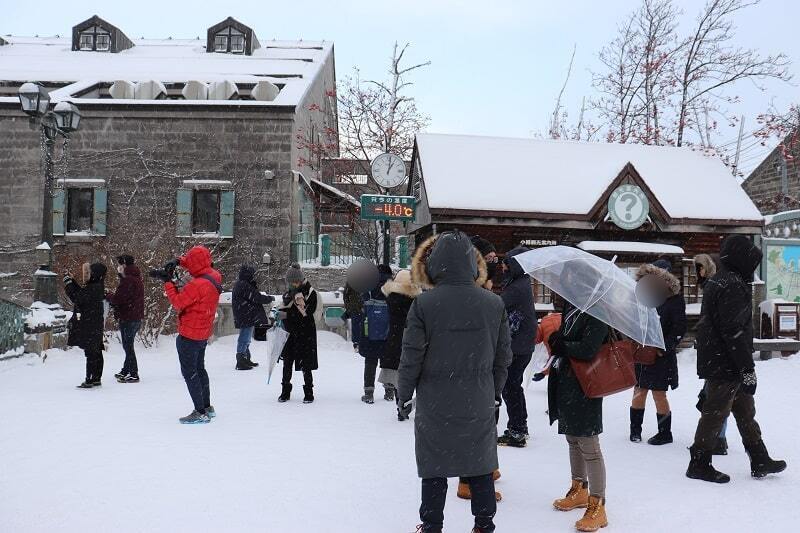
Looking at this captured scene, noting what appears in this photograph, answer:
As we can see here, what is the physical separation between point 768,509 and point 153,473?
433 cm

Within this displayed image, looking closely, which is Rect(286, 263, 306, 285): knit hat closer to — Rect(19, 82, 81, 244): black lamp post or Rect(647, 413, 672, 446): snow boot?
Rect(647, 413, 672, 446): snow boot

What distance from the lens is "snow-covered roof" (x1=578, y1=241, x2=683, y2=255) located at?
13.4 metres

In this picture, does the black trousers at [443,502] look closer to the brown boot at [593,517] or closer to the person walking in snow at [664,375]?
the brown boot at [593,517]

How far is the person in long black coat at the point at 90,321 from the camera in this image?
780cm

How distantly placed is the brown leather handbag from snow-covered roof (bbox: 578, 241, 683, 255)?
989cm

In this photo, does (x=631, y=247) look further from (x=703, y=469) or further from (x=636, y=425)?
(x=703, y=469)

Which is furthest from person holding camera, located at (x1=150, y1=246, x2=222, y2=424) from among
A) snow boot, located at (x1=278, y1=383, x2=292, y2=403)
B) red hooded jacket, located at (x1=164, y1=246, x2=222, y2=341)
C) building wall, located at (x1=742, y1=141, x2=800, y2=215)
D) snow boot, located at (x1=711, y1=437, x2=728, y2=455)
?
building wall, located at (x1=742, y1=141, x2=800, y2=215)

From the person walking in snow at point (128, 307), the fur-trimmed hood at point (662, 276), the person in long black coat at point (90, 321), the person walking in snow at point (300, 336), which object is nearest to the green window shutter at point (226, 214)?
the person walking in snow at point (128, 307)

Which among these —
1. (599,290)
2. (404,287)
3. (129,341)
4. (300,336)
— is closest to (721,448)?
(599,290)

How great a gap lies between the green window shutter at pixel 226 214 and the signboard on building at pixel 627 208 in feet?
35.9

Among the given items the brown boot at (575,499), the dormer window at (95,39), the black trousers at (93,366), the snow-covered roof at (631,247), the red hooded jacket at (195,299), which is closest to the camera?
the brown boot at (575,499)

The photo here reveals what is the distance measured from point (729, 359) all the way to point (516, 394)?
1713 millimetres

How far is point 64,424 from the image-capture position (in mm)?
6000

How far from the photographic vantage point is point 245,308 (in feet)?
32.5
